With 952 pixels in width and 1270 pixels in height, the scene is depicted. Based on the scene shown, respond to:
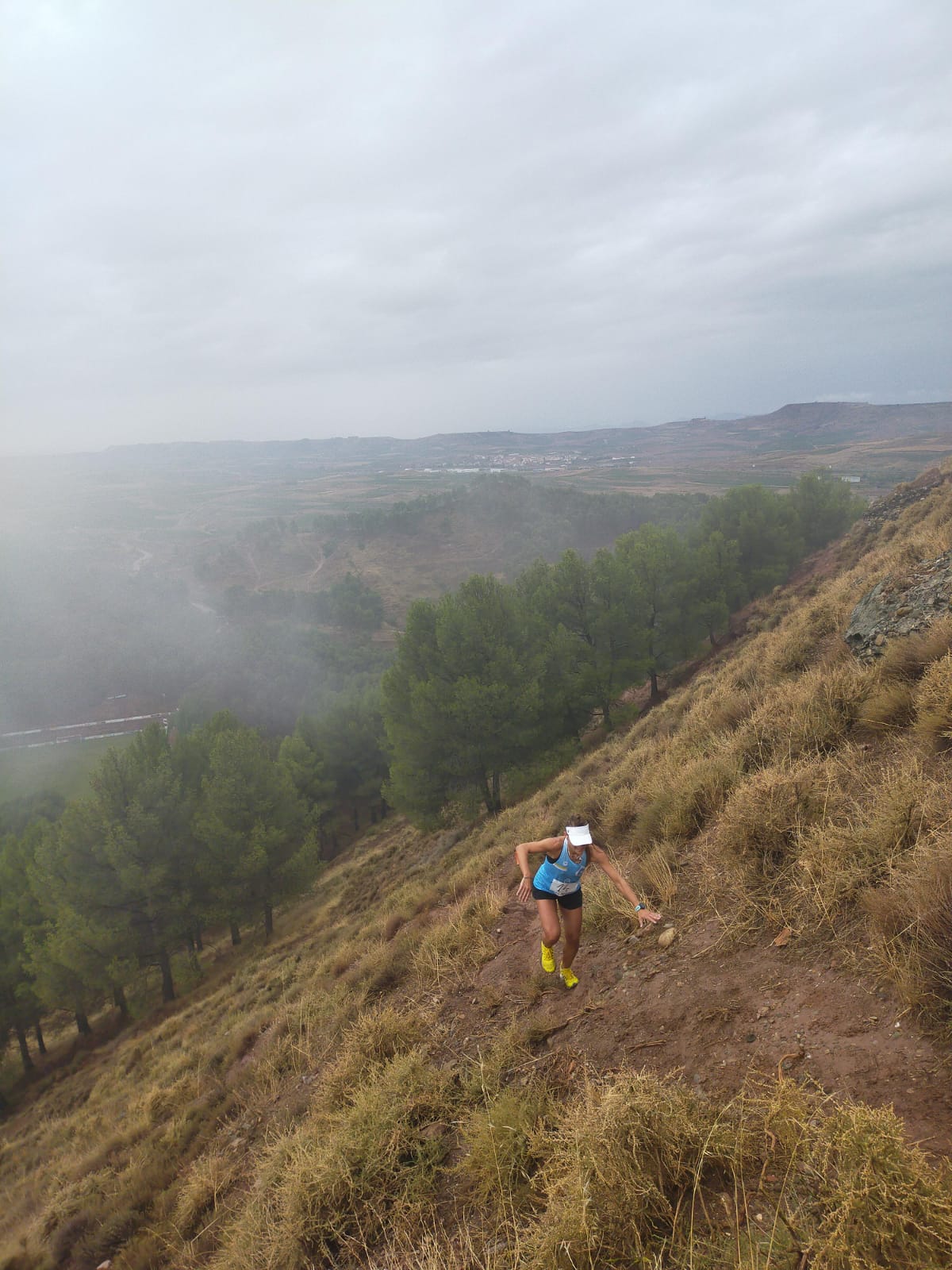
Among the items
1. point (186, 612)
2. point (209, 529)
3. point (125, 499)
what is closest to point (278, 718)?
point (186, 612)

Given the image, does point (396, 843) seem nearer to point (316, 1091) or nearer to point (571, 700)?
point (571, 700)

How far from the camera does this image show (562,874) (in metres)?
4.64

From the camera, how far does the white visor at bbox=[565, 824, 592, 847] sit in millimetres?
4449

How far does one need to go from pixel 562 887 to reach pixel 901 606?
5748 millimetres

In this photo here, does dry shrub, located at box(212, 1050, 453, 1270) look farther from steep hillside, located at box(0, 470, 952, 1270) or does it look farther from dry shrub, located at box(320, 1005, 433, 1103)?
dry shrub, located at box(320, 1005, 433, 1103)

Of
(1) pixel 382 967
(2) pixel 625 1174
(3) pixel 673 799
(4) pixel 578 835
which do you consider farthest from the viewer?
(1) pixel 382 967

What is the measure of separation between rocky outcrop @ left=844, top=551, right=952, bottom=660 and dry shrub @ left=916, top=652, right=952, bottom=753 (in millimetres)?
1523

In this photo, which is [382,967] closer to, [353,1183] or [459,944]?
[459,944]

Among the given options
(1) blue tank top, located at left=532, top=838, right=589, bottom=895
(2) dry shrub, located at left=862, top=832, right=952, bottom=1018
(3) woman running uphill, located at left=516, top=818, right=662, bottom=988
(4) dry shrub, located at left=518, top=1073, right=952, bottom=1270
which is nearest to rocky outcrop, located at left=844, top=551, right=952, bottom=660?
(2) dry shrub, located at left=862, top=832, right=952, bottom=1018

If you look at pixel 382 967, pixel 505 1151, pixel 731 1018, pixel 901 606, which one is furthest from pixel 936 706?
pixel 382 967

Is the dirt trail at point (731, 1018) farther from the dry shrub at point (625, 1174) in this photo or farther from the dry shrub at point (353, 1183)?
the dry shrub at point (353, 1183)

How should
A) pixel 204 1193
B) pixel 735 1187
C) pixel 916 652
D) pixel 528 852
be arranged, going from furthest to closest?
pixel 916 652 → pixel 204 1193 → pixel 528 852 → pixel 735 1187

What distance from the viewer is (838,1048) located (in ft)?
9.73

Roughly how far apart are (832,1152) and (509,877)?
588cm
